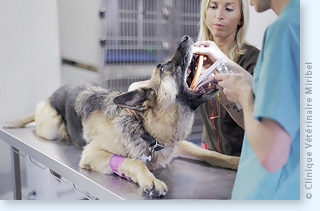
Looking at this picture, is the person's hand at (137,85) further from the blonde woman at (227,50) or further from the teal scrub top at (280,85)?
the teal scrub top at (280,85)

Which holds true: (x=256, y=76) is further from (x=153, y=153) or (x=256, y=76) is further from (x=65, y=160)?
(x=65, y=160)

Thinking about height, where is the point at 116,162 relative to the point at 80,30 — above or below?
below

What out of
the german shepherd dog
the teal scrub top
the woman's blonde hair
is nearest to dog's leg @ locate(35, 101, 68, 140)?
the german shepherd dog

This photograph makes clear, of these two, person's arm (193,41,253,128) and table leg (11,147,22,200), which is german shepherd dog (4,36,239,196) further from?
table leg (11,147,22,200)

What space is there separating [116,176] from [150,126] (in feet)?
0.76

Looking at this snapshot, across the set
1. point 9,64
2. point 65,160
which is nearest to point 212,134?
point 65,160

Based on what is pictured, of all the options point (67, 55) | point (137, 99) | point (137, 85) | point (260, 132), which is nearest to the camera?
point (260, 132)

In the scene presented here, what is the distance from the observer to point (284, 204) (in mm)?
1290

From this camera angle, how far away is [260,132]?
3.24ft

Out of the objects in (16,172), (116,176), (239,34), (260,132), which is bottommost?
(16,172)

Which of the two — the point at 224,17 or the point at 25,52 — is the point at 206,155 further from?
the point at 25,52

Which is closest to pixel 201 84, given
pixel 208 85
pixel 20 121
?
pixel 208 85

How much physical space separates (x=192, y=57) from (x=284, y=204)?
657 mm

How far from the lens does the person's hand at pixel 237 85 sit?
1.04m
